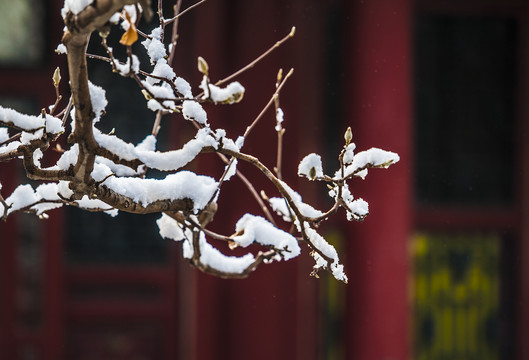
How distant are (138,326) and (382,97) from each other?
197cm

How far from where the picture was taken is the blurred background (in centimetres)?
333

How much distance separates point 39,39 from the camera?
12.7ft

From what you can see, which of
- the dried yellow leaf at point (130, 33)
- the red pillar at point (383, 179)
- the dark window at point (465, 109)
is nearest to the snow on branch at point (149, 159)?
the dried yellow leaf at point (130, 33)

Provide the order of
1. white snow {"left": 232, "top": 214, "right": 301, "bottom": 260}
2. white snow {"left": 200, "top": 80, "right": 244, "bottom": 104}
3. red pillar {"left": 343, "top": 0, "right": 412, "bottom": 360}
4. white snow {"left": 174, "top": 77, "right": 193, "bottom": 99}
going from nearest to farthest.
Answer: white snow {"left": 200, "top": 80, "right": 244, "bottom": 104}
white snow {"left": 174, "top": 77, "right": 193, "bottom": 99}
white snow {"left": 232, "top": 214, "right": 301, "bottom": 260}
red pillar {"left": 343, "top": 0, "right": 412, "bottom": 360}

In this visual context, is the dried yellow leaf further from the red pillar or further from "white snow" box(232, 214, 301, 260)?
the red pillar

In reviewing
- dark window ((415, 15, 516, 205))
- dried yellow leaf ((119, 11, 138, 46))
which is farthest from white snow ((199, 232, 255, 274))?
dark window ((415, 15, 516, 205))

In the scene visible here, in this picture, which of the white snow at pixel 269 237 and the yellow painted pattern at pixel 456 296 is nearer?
the white snow at pixel 269 237

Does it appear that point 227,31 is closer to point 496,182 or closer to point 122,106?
point 122,106

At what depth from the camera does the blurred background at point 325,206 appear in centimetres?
333

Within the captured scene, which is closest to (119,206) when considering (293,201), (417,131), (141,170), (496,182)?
(141,170)

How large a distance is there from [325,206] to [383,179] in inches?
24.3

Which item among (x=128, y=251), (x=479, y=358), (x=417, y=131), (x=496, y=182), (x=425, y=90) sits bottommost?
(x=479, y=358)

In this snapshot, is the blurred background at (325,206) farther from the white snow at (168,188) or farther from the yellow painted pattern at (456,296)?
the white snow at (168,188)

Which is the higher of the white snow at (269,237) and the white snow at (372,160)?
the white snow at (372,160)
